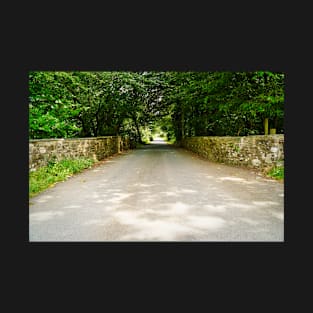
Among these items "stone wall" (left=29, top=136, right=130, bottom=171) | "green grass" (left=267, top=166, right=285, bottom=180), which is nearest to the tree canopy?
"stone wall" (left=29, top=136, right=130, bottom=171)

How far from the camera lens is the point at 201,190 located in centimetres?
630

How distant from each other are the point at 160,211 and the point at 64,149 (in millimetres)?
5942

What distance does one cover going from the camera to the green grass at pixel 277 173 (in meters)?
7.38

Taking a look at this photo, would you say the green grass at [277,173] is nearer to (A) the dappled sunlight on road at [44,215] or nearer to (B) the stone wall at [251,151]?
(B) the stone wall at [251,151]

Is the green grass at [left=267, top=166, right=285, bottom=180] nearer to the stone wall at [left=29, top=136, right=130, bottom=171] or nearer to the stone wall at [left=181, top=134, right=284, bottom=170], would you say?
the stone wall at [left=181, top=134, right=284, bottom=170]

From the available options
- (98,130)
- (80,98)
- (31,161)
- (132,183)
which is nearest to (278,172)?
(132,183)

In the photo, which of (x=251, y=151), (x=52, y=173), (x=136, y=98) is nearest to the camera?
(x=52, y=173)

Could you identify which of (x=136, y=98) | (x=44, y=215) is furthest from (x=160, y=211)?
(x=136, y=98)

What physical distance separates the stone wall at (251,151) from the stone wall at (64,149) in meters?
5.82

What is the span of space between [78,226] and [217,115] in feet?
38.6

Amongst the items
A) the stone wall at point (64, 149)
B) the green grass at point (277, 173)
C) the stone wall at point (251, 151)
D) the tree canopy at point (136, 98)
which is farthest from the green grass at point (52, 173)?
the green grass at point (277, 173)

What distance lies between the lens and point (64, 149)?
9391 millimetres

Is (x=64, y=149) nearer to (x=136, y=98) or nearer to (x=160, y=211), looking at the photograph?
(x=160, y=211)

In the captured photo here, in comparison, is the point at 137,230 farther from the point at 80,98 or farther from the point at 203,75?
the point at 80,98
